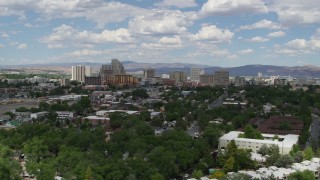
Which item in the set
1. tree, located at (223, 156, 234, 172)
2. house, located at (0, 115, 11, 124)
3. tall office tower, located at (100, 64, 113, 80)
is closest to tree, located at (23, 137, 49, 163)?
tree, located at (223, 156, 234, 172)

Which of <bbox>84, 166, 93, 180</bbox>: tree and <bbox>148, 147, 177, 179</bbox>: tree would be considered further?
<bbox>148, 147, 177, 179</bbox>: tree

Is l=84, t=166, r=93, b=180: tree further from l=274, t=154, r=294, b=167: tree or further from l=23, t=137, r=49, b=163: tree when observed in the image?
l=274, t=154, r=294, b=167: tree

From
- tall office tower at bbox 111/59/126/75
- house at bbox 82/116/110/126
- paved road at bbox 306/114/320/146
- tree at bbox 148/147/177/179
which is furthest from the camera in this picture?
tall office tower at bbox 111/59/126/75

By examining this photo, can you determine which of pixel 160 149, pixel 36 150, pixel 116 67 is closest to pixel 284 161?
pixel 160 149

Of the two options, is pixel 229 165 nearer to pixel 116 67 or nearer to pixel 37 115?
pixel 37 115

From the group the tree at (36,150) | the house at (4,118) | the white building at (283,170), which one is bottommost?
the house at (4,118)

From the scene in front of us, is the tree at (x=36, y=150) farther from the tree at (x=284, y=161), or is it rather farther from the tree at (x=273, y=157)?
the tree at (x=284, y=161)

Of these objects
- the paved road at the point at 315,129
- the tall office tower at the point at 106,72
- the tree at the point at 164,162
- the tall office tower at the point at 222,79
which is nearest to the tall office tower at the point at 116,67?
the tall office tower at the point at 106,72

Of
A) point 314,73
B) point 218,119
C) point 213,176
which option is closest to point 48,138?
point 213,176

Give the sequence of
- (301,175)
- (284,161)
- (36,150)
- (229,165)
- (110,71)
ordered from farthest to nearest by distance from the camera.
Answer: (110,71) → (36,150) → (284,161) → (229,165) → (301,175)

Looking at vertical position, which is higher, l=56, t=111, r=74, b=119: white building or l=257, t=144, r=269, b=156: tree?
l=257, t=144, r=269, b=156: tree

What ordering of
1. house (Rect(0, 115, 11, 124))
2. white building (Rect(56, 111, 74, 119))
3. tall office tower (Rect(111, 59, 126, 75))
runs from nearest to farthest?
house (Rect(0, 115, 11, 124)) < white building (Rect(56, 111, 74, 119)) < tall office tower (Rect(111, 59, 126, 75))
